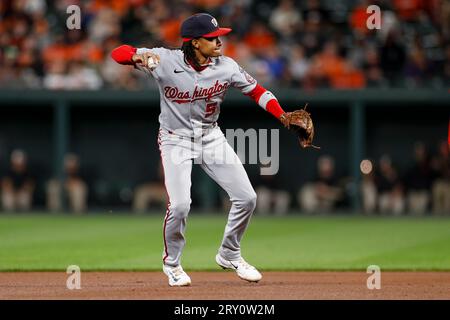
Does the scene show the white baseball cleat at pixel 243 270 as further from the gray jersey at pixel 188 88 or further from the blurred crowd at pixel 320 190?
the blurred crowd at pixel 320 190

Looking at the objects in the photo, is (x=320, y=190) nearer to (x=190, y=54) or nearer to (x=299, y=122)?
(x=299, y=122)

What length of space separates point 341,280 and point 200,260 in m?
2.46

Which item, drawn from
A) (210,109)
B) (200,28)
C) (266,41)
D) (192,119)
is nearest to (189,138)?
(192,119)

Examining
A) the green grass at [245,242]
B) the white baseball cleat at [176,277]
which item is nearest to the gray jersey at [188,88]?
the white baseball cleat at [176,277]

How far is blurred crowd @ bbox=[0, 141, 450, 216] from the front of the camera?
19.2 m

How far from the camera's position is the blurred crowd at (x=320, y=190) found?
19.2 meters

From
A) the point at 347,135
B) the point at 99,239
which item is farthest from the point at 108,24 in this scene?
the point at 99,239

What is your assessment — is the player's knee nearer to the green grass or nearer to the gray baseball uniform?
the gray baseball uniform

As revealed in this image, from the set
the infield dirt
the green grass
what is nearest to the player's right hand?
the infield dirt

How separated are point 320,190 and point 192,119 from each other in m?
11.9

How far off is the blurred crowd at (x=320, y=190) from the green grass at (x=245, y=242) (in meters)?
1.38

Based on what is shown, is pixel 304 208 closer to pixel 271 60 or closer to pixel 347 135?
pixel 347 135

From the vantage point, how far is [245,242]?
13.2 m

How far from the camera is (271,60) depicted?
1867 cm
